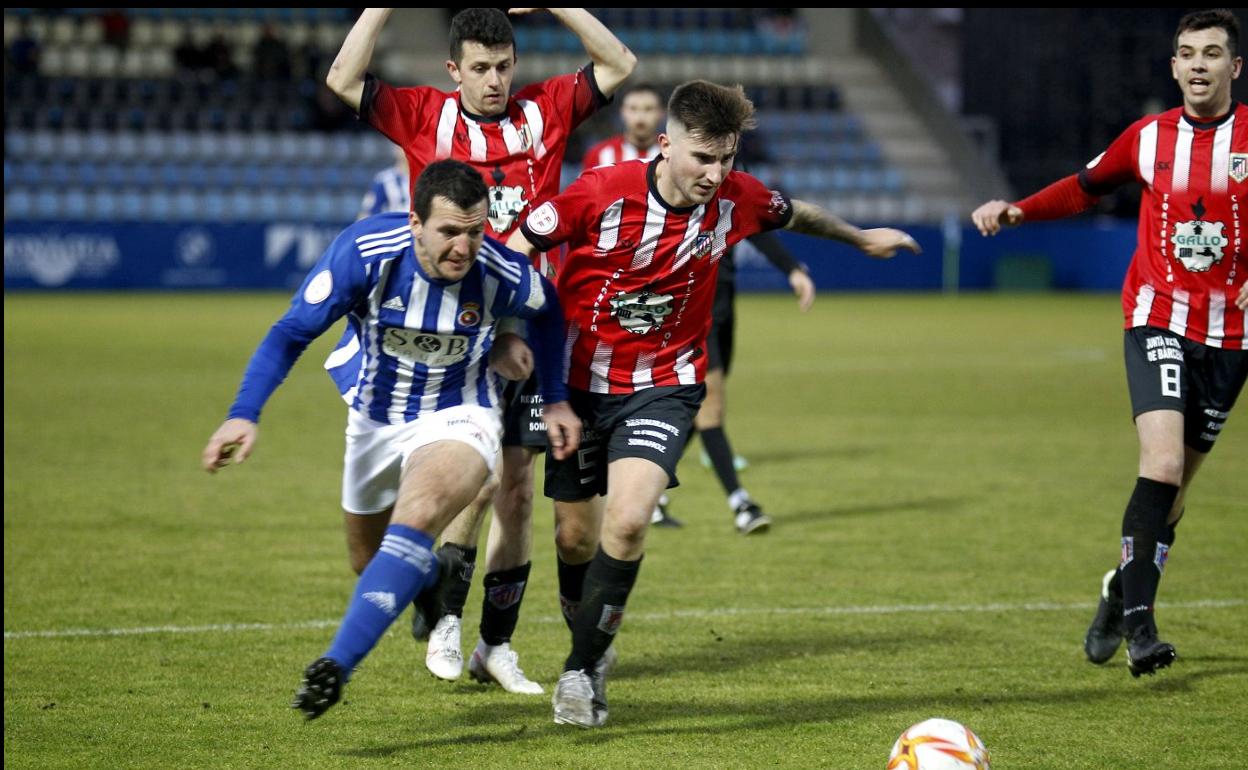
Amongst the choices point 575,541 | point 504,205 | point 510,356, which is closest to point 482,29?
point 504,205

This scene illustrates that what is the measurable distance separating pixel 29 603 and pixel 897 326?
17.8 metres

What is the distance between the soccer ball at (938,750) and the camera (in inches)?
161

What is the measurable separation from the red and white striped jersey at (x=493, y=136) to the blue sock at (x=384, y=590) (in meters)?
1.45

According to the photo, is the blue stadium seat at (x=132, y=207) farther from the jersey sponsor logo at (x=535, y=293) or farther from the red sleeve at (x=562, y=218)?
the jersey sponsor logo at (x=535, y=293)

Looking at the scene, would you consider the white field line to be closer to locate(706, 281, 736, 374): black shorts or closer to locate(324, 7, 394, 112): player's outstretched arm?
locate(324, 7, 394, 112): player's outstretched arm

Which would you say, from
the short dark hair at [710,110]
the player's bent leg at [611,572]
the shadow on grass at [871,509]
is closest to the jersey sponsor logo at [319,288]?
the player's bent leg at [611,572]

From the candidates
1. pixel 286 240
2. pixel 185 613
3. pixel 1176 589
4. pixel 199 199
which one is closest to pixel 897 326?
pixel 286 240

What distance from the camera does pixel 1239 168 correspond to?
5.56 metres

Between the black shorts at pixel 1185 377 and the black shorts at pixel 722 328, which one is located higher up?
the black shorts at pixel 1185 377

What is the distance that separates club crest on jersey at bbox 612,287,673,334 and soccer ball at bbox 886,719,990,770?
165cm

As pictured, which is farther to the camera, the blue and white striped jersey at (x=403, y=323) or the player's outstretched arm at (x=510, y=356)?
A: the player's outstretched arm at (x=510, y=356)

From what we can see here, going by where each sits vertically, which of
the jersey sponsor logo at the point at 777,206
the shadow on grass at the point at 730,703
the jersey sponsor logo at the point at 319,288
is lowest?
the shadow on grass at the point at 730,703

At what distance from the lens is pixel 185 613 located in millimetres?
6414

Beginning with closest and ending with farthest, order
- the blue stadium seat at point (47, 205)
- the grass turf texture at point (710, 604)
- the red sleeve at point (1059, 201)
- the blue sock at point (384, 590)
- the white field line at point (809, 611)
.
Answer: the blue sock at point (384, 590)
the grass turf texture at point (710, 604)
the red sleeve at point (1059, 201)
the white field line at point (809, 611)
the blue stadium seat at point (47, 205)
